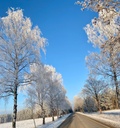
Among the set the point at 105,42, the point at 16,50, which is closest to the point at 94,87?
the point at 16,50

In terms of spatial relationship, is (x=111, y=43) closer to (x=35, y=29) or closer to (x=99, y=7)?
(x=99, y=7)

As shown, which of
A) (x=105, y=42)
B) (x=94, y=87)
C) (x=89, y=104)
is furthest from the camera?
(x=89, y=104)

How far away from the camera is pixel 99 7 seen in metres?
7.34

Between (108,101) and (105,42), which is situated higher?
(108,101)

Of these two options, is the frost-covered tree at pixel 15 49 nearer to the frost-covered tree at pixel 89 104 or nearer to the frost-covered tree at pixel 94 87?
the frost-covered tree at pixel 94 87

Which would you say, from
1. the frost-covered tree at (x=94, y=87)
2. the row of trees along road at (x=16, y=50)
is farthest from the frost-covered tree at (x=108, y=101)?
the row of trees along road at (x=16, y=50)

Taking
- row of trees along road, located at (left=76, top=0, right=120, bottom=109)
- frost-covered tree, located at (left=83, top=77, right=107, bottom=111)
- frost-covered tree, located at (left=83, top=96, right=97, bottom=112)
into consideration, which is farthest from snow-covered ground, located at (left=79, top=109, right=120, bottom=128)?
frost-covered tree, located at (left=83, top=96, right=97, bottom=112)

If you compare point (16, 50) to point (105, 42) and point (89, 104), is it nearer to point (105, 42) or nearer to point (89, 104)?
point (105, 42)

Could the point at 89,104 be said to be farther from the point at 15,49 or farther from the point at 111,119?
the point at 15,49

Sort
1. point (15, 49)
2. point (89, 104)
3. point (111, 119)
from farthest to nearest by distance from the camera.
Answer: point (89, 104)
point (111, 119)
point (15, 49)

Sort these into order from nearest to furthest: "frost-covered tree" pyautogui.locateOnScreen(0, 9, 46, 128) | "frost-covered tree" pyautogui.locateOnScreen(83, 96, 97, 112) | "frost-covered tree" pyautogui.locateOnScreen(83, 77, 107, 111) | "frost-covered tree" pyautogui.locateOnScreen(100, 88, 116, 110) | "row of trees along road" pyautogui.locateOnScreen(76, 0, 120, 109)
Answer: "row of trees along road" pyautogui.locateOnScreen(76, 0, 120, 109) → "frost-covered tree" pyautogui.locateOnScreen(0, 9, 46, 128) → "frost-covered tree" pyautogui.locateOnScreen(83, 77, 107, 111) → "frost-covered tree" pyautogui.locateOnScreen(100, 88, 116, 110) → "frost-covered tree" pyautogui.locateOnScreen(83, 96, 97, 112)

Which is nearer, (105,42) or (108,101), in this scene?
(105,42)

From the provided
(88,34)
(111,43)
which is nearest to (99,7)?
(111,43)

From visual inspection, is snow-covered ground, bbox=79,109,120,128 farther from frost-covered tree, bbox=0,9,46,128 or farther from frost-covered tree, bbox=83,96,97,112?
frost-covered tree, bbox=83,96,97,112
